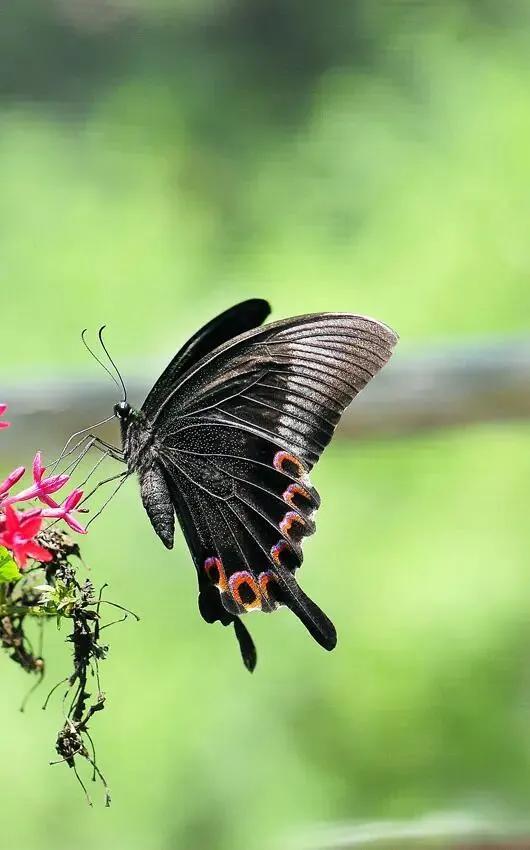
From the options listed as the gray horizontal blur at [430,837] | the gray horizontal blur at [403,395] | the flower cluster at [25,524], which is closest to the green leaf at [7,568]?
the flower cluster at [25,524]

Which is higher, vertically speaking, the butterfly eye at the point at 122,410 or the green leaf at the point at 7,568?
the butterfly eye at the point at 122,410

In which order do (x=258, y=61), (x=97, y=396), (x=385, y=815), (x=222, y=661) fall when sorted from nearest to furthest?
(x=97, y=396)
(x=385, y=815)
(x=222, y=661)
(x=258, y=61)

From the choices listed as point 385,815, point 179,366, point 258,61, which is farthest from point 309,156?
point 179,366

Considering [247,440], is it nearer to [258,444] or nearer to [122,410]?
[258,444]

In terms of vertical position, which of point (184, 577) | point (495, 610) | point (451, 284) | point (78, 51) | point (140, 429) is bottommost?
point (140, 429)

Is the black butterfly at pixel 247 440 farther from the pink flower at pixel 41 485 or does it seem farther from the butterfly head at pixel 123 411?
the pink flower at pixel 41 485

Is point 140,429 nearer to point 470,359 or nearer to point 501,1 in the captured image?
point 470,359
